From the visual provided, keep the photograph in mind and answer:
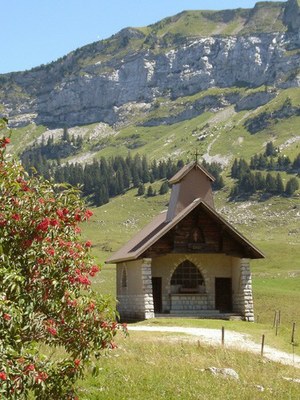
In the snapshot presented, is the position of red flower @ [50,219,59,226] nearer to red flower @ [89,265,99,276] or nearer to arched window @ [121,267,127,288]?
red flower @ [89,265,99,276]

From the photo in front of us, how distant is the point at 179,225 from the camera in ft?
152

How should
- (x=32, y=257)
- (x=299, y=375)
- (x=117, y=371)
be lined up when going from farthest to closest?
(x=299, y=375) → (x=117, y=371) → (x=32, y=257)

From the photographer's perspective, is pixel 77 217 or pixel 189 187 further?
pixel 189 187

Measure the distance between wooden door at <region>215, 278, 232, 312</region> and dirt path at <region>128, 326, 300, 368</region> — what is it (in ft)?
32.9

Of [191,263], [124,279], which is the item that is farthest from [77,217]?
[124,279]

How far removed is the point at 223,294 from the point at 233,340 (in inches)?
593

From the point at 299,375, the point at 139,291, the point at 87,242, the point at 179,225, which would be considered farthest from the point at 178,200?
the point at 87,242

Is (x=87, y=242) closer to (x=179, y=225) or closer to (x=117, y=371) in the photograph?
(x=117, y=371)

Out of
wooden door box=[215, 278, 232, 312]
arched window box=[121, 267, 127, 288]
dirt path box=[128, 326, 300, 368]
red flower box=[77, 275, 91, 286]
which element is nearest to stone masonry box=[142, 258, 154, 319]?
dirt path box=[128, 326, 300, 368]

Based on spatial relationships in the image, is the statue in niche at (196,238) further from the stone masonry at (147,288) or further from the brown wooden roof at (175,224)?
the stone masonry at (147,288)

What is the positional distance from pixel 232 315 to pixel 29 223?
3503 centimetres

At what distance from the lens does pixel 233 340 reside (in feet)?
112

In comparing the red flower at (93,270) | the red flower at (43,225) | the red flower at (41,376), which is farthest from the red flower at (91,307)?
the red flower at (43,225)

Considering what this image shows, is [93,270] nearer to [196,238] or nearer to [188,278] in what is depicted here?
[196,238]
